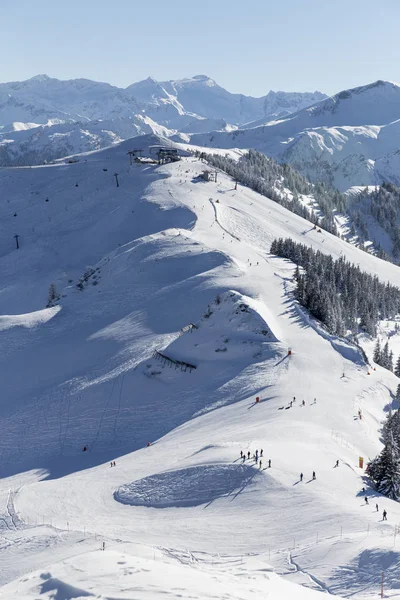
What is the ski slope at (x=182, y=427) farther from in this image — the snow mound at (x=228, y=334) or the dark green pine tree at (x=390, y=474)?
the dark green pine tree at (x=390, y=474)

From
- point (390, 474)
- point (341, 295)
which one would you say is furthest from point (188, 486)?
point (341, 295)

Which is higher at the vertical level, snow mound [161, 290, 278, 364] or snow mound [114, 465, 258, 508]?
snow mound [161, 290, 278, 364]

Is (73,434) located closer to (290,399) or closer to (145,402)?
(145,402)

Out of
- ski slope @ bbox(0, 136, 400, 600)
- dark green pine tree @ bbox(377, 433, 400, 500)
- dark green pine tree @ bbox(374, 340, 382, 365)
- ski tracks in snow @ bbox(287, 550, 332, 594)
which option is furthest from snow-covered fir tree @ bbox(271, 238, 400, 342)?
ski tracks in snow @ bbox(287, 550, 332, 594)

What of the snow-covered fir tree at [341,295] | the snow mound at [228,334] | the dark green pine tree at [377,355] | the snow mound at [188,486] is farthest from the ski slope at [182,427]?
the dark green pine tree at [377,355]

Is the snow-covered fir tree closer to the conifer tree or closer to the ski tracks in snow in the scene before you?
the conifer tree

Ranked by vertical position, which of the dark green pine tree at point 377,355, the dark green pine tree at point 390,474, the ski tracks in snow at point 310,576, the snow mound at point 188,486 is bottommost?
the dark green pine tree at point 377,355

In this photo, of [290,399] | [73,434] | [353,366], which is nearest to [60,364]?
[73,434]

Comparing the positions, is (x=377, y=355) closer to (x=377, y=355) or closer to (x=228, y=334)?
(x=377, y=355)
